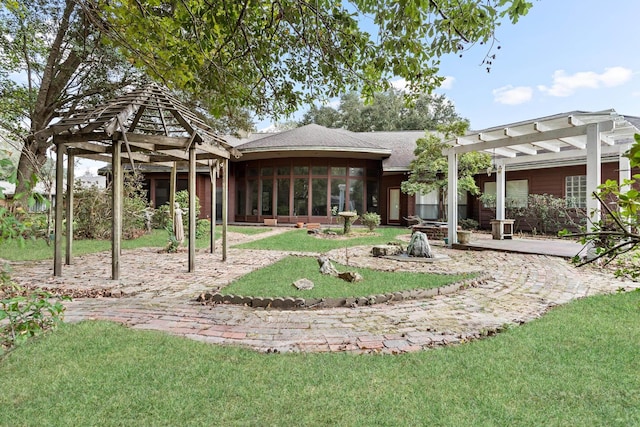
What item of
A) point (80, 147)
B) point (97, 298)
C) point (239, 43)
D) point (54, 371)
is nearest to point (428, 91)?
point (239, 43)

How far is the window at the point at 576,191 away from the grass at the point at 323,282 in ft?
34.3

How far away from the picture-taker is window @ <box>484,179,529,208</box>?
49.5ft

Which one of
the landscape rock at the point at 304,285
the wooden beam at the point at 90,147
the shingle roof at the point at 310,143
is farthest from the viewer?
the shingle roof at the point at 310,143

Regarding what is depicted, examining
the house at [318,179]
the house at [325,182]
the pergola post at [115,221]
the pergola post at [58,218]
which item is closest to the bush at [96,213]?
the pergola post at [58,218]

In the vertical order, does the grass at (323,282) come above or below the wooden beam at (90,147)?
below

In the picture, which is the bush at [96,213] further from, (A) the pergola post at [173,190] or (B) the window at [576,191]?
(B) the window at [576,191]

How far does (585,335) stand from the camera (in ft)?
10.6

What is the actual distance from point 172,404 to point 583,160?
1553 cm

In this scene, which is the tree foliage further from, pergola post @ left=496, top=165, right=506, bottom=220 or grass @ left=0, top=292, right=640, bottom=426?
grass @ left=0, top=292, right=640, bottom=426

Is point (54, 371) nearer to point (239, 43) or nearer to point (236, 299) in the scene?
point (236, 299)

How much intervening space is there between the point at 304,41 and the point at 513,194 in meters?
15.1

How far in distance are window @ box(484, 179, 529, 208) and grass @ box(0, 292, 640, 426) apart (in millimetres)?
13271

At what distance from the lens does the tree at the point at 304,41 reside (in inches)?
121

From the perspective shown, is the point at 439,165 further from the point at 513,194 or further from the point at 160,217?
the point at 160,217
